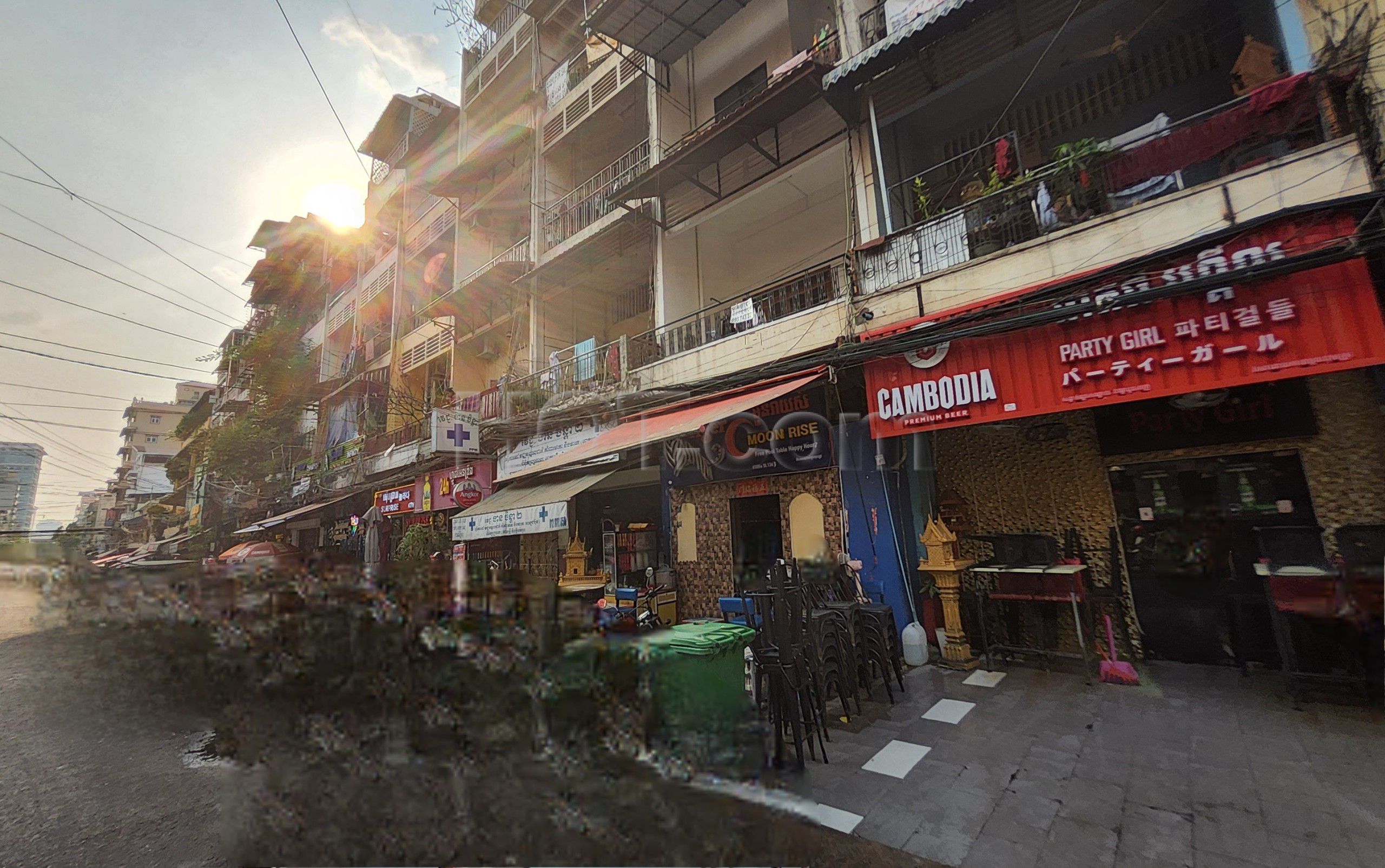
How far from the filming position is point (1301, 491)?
505cm

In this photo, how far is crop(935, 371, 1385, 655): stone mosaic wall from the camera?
481cm

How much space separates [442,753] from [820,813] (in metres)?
2.35

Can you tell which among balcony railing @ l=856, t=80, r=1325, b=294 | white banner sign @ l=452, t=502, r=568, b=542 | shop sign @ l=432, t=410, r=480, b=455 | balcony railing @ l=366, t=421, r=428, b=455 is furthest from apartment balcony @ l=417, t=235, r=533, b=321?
balcony railing @ l=856, t=80, r=1325, b=294

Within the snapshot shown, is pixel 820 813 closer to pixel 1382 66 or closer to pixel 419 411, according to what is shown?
pixel 1382 66

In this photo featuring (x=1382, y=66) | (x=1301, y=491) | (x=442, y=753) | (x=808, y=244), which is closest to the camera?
(x=442, y=753)

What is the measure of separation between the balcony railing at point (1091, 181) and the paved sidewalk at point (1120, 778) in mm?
4682

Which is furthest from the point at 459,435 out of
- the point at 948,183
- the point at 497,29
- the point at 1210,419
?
the point at 497,29

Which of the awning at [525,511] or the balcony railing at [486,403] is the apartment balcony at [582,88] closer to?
the balcony railing at [486,403]

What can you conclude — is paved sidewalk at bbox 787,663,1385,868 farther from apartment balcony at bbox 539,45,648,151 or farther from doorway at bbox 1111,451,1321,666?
apartment balcony at bbox 539,45,648,151

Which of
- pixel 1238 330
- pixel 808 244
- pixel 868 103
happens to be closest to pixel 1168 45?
pixel 868 103

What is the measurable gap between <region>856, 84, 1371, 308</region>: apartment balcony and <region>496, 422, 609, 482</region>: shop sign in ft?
19.3

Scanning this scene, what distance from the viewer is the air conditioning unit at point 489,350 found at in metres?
16.4


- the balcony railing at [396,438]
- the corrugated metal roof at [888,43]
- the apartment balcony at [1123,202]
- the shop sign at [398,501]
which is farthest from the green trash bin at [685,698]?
the balcony railing at [396,438]

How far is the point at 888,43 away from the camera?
→ 20.8 ft
